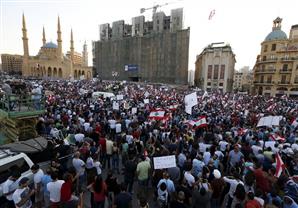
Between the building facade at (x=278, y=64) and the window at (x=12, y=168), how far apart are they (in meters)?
53.1

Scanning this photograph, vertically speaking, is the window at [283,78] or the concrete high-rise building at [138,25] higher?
the concrete high-rise building at [138,25]

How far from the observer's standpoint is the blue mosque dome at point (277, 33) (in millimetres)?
46125

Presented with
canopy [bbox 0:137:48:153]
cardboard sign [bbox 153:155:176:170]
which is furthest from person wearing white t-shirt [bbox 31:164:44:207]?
cardboard sign [bbox 153:155:176:170]

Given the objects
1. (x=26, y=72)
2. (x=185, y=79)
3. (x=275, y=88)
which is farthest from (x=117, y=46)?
(x=275, y=88)

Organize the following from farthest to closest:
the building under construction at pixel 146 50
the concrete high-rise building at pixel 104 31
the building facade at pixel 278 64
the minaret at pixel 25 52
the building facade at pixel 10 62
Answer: the building facade at pixel 10 62 < the concrete high-rise building at pixel 104 31 < the minaret at pixel 25 52 < the building under construction at pixel 146 50 < the building facade at pixel 278 64

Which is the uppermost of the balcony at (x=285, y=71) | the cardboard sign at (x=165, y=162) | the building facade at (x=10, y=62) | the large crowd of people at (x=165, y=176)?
the building facade at (x=10, y=62)

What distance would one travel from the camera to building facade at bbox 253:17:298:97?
141 feet

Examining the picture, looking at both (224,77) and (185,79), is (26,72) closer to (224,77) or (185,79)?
(185,79)

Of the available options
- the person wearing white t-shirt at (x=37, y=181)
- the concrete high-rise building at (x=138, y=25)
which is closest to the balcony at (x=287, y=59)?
the concrete high-rise building at (x=138, y=25)

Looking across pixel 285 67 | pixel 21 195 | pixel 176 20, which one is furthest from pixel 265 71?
pixel 21 195

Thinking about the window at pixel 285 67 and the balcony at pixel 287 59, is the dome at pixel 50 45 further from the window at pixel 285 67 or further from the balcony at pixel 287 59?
the window at pixel 285 67

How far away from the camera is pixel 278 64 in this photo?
45.1m

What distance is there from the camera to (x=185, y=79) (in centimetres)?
5922

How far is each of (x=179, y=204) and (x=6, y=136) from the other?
8.68m
